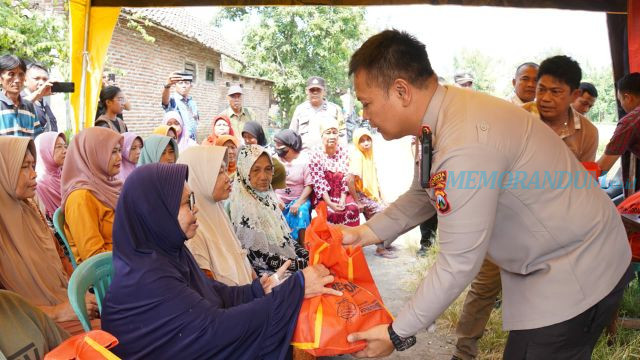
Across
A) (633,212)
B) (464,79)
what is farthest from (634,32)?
(464,79)

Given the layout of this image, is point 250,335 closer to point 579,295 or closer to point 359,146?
point 579,295

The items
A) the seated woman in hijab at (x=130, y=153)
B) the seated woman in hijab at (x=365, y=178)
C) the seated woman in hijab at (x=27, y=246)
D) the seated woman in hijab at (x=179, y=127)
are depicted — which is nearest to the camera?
the seated woman in hijab at (x=27, y=246)

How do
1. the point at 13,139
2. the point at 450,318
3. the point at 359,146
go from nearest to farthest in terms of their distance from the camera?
the point at 13,139, the point at 450,318, the point at 359,146

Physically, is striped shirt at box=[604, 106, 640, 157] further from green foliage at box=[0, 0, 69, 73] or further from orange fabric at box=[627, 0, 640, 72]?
green foliage at box=[0, 0, 69, 73]

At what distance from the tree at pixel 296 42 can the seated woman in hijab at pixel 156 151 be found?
16.6m

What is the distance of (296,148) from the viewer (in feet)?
17.6

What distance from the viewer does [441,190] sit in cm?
148

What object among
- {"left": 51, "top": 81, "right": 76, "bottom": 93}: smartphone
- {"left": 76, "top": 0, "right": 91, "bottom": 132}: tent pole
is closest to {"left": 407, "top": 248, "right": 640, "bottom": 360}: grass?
{"left": 76, "top": 0, "right": 91, "bottom": 132}: tent pole

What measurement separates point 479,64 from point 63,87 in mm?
34025

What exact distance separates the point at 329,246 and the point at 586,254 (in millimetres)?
937

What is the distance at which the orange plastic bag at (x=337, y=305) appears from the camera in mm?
1721

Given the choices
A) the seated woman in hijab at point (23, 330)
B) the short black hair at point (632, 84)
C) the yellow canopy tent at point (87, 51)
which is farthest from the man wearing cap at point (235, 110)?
the seated woman in hijab at point (23, 330)

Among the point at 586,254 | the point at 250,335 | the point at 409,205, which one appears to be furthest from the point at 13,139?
the point at 586,254

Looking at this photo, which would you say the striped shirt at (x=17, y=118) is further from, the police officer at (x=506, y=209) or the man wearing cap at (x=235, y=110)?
the police officer at (x=506, y=209)
